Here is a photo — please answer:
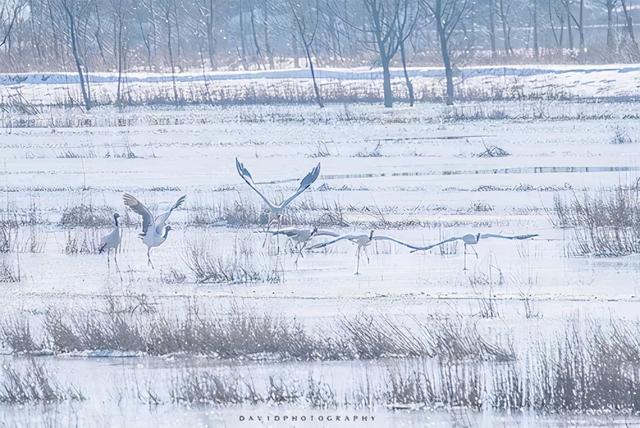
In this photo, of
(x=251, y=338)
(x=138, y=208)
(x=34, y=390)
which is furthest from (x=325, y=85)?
(x=34, y=390)

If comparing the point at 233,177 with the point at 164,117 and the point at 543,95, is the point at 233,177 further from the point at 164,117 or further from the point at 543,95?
the point at 543,95

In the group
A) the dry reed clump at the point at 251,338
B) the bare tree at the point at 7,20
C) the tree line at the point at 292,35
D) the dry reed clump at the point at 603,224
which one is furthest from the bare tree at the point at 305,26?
the dry reed clump at the point at 251,338

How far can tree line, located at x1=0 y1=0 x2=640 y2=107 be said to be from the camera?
4697 centimetres

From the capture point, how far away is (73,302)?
11.9 m

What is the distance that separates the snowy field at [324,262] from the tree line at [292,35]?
1092cm

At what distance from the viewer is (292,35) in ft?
194

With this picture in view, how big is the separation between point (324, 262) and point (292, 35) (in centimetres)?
4611

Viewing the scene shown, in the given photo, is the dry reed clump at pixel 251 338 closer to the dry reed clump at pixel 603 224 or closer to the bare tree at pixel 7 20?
the dry reed clump at pixel 603 224

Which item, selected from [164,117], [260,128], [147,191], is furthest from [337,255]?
[164,117]

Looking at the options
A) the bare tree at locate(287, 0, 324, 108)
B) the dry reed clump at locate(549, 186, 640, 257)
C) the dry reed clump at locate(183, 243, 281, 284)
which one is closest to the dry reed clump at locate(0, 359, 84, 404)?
the dry reed clump at locate(183, 243, 281, 284)

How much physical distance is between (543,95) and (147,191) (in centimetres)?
1826

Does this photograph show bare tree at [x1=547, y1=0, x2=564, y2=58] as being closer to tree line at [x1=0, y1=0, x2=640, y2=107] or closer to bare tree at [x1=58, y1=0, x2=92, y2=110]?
tree line at [x1=0, y1=0, x2=640, y2=107]

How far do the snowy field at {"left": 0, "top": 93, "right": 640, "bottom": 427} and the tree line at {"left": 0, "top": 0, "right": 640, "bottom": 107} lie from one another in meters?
10.9

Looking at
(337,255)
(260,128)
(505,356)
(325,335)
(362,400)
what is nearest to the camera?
(362,400)
